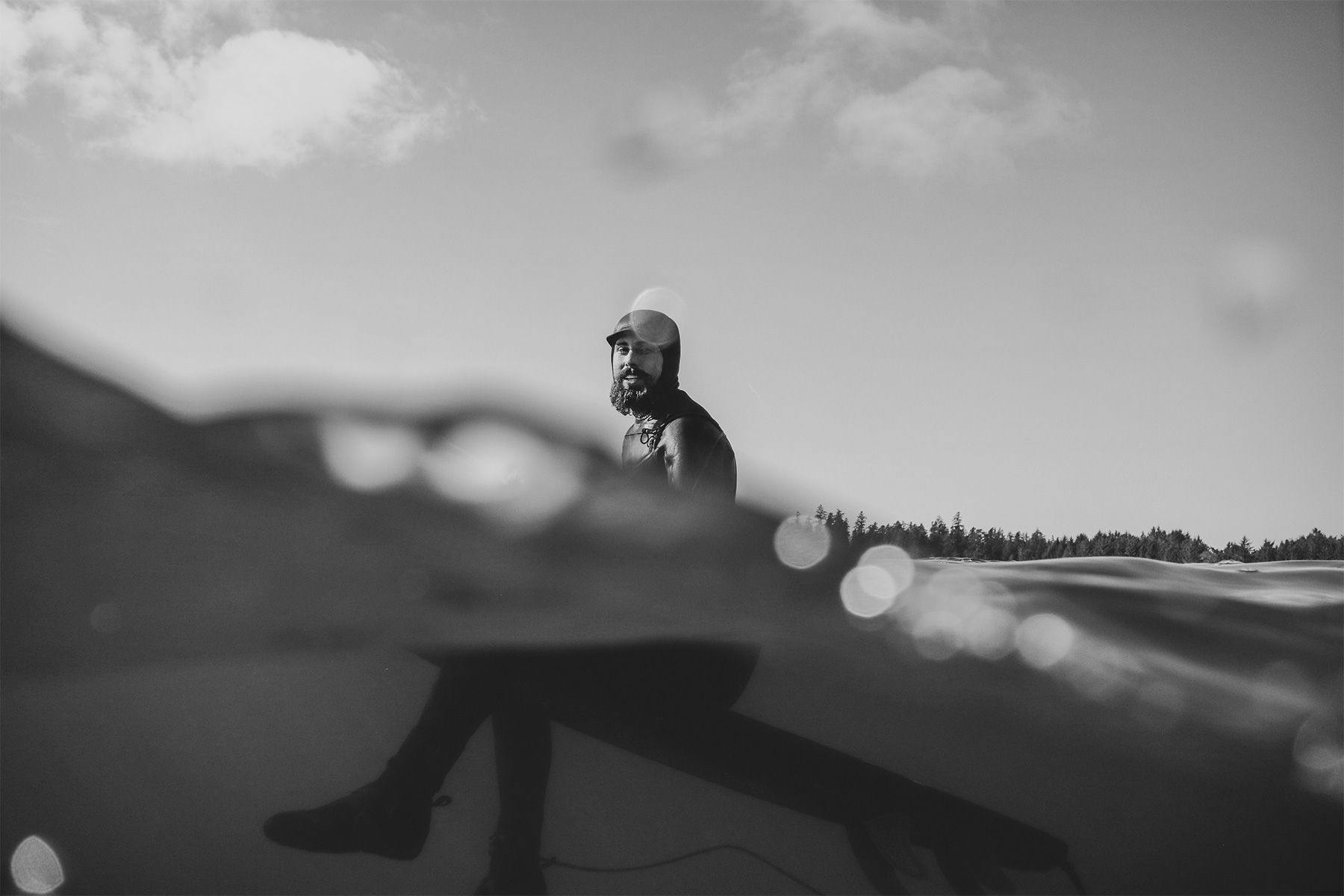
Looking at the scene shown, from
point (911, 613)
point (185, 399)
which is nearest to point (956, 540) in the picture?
point (911, 613)

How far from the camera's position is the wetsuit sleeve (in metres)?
2.28

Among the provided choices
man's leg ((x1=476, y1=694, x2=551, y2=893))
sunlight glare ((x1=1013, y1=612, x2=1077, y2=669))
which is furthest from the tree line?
man's leg ((x1=476, y1=694, x2=551, y2=893))

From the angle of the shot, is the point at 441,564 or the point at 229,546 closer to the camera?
the point at 229,546

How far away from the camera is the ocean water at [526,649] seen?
172cm

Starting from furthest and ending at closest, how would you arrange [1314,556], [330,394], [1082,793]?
[1314,556] → [1082,793] → [330,394]

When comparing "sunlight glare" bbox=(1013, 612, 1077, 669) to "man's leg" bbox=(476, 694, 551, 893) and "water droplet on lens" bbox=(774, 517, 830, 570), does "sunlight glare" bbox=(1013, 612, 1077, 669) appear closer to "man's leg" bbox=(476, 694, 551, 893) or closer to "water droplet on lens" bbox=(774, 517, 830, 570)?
"water droplet on lens" bbox=(774, 517, 830, 570)

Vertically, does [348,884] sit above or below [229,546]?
below

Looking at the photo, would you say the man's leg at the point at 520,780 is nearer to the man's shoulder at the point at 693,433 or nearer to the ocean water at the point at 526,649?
the ocean water at the point at 526,649

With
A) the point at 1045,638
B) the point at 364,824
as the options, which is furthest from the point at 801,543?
the point at 364,824

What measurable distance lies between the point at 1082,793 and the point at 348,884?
102 inches

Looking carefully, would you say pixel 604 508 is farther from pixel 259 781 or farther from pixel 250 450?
pixel 259 781

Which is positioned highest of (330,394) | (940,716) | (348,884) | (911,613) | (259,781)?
(330,394)

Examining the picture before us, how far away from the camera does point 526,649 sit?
2.14 metres

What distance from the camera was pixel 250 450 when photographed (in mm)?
1751
